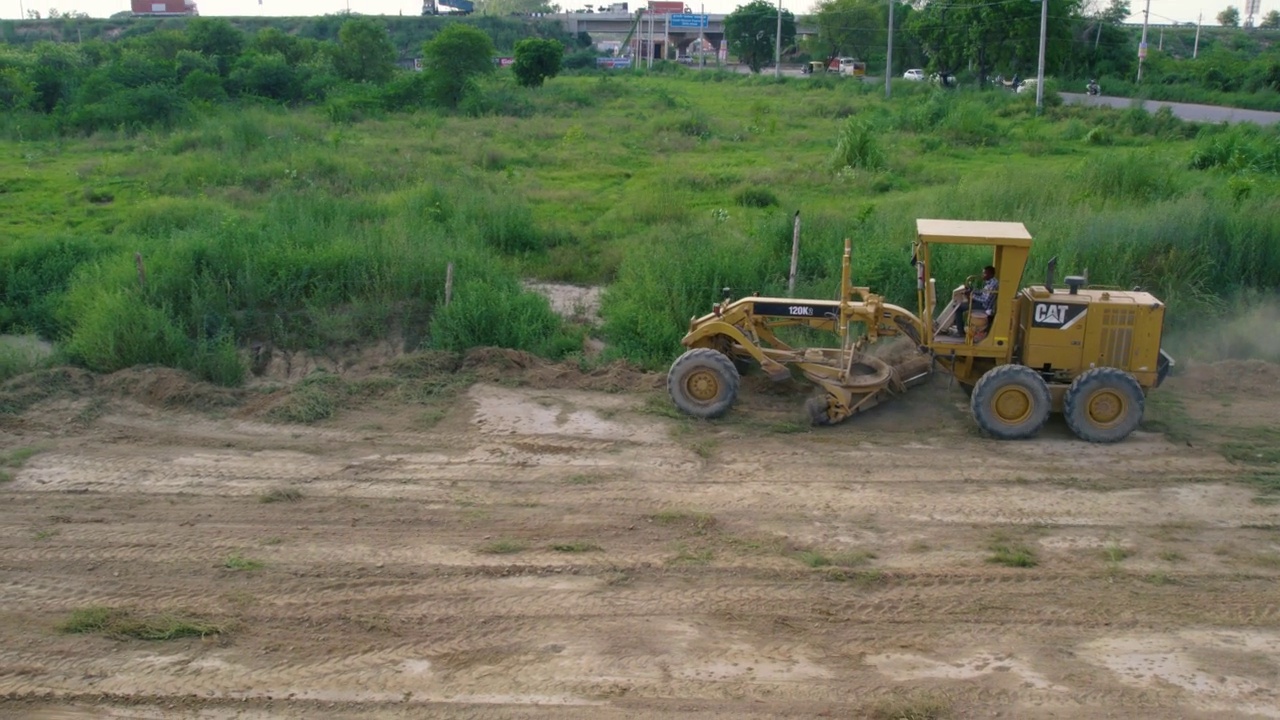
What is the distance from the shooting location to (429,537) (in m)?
8.45

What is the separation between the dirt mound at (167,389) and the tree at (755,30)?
68.2 meters

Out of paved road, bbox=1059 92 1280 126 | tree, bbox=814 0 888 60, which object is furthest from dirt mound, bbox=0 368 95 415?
tree, bbox=814 0 888 60

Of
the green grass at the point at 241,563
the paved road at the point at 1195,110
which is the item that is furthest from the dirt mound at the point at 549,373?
the paved road at the point at 1195,110

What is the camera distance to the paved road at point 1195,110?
3875 cm

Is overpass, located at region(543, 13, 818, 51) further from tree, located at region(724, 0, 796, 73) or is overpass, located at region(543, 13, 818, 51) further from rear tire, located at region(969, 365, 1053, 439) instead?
rear tire, located at region(969, 365, 1053, 439)

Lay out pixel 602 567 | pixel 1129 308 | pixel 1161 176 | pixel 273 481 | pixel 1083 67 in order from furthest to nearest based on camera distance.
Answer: pixel 1083 67 → pixel 1161 176 → pixel 1129 308 → pixel 273 481 → pixel 602 567

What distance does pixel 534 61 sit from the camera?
48781 mm

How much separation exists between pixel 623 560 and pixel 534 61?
43.5 meters

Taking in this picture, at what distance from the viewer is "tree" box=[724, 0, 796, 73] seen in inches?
2965

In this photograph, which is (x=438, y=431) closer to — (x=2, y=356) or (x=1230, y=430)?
(x=2, y=356)

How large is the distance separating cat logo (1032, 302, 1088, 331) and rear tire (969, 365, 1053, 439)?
1.55ft

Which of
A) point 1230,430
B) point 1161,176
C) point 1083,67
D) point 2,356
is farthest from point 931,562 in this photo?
point 1083,67

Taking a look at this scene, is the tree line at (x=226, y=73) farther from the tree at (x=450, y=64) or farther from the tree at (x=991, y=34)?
the tree at (x=991, y=34)

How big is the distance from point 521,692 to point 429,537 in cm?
227
